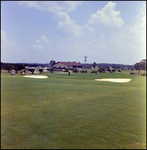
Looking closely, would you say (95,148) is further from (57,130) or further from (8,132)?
(8,132)

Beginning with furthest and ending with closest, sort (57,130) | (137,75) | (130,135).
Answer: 1. (137,75)
2. (57,130)
3. (130,135)

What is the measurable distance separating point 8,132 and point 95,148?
8.39 ft

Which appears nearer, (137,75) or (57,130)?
(57,130)

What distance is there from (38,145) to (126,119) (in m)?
2.97

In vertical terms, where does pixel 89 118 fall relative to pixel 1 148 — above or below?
above

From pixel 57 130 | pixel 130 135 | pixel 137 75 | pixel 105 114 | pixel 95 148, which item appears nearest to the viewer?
pixel 95 148

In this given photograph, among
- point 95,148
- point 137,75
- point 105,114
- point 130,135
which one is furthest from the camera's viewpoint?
point 137,75

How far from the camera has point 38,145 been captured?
4129 mm

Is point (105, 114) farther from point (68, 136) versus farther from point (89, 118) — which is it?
point (68, 136)

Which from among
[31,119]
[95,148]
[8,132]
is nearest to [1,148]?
[8,132]

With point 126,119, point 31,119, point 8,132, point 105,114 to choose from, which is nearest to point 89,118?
point 105,114

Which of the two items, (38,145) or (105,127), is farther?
(105,127)

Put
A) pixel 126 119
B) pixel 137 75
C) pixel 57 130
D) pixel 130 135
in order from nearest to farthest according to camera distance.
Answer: pixel 130 135 → pixel 57 130 → pixel 126 119 → pixel 137 75

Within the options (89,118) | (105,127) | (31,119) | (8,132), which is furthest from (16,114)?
(105,127)
